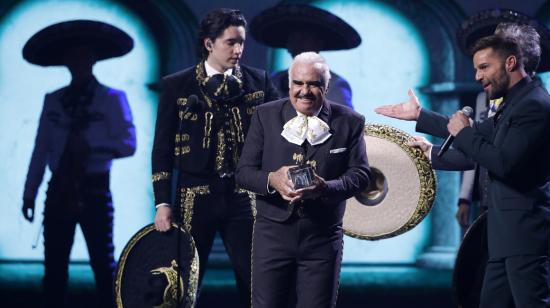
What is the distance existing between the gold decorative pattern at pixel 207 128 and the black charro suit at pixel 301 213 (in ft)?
2.10

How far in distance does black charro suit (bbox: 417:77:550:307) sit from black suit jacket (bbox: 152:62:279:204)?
1.14 m

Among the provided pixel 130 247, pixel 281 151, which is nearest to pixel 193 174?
pixel 130 247

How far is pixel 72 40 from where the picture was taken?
6.37 meters

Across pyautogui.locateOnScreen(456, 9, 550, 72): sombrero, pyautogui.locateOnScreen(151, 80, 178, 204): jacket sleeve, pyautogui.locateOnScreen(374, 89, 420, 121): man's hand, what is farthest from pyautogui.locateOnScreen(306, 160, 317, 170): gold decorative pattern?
pyautogui.locateOnScreen(456, 9, 550, 72): sombrero

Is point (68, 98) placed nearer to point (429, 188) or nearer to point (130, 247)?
point (130, 247)

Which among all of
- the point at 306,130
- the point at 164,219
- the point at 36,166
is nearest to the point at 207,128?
the point at 164,219

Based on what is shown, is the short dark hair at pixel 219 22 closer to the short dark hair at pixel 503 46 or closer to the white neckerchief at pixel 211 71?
the white neckerchief at pixel 211 71

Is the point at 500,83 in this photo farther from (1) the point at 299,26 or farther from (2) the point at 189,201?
(1) the point at 299,26

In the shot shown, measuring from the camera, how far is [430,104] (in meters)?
6.64

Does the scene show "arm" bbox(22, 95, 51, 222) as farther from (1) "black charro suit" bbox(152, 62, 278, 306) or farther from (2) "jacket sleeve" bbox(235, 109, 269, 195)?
(2) "jacket sleeve" bbox(235, 109, 269, 195)

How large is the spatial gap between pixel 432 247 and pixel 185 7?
96.5 inches

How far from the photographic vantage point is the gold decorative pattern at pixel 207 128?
14.3 ft

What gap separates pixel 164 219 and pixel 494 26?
236 centimetres

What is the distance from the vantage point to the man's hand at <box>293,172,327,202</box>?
3.47 m
